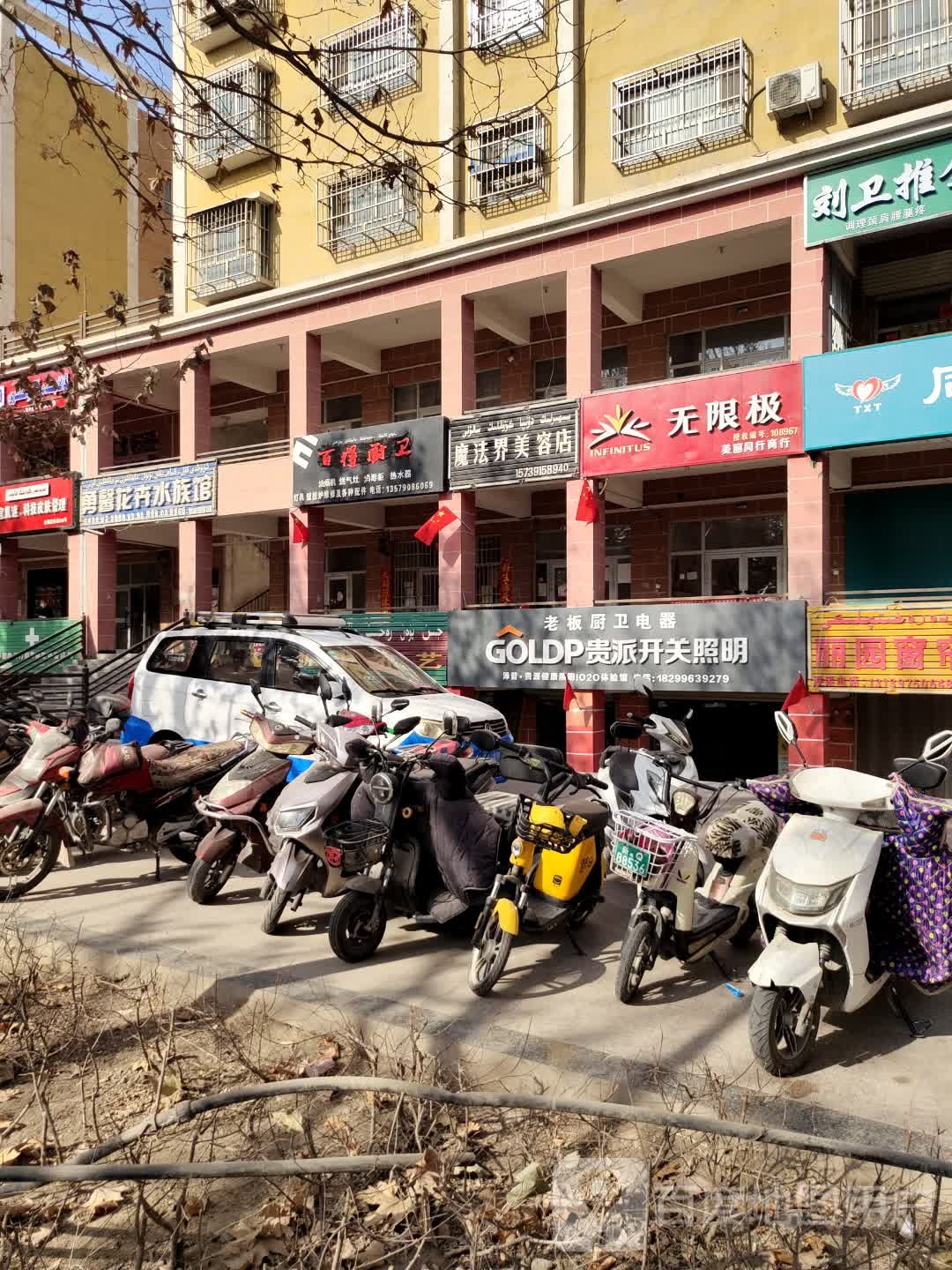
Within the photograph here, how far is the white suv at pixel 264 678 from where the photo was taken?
31.0ft

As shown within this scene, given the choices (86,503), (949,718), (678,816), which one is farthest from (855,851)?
(86,503)

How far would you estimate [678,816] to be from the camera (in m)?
5.14

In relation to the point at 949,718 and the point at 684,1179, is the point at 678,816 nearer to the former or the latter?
the point at 684,1179

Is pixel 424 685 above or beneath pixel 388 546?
beneath

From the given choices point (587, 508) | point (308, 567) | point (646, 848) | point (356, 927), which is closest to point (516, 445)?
point (587, 508)

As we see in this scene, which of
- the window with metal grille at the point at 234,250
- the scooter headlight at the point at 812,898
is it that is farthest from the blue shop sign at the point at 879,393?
the window with metal grille at the point at 234,250

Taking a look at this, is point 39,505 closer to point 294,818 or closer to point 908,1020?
point 294,818

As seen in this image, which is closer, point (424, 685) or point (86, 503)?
point (424, 685)

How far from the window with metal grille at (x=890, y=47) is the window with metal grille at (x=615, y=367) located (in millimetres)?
4936

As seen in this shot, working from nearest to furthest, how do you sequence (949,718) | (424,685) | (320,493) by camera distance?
(424,685) → (949,718) → (320,493)

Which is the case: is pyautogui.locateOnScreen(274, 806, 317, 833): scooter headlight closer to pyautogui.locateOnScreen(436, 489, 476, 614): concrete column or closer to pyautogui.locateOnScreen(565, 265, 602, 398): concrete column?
pyautogui.locateOnScreen(436, 489, 476, 614): concrete column

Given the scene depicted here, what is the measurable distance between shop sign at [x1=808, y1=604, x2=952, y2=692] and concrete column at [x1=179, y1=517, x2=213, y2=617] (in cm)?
1091

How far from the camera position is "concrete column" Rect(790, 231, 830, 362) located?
11531mm

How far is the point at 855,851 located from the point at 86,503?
17.7 m
